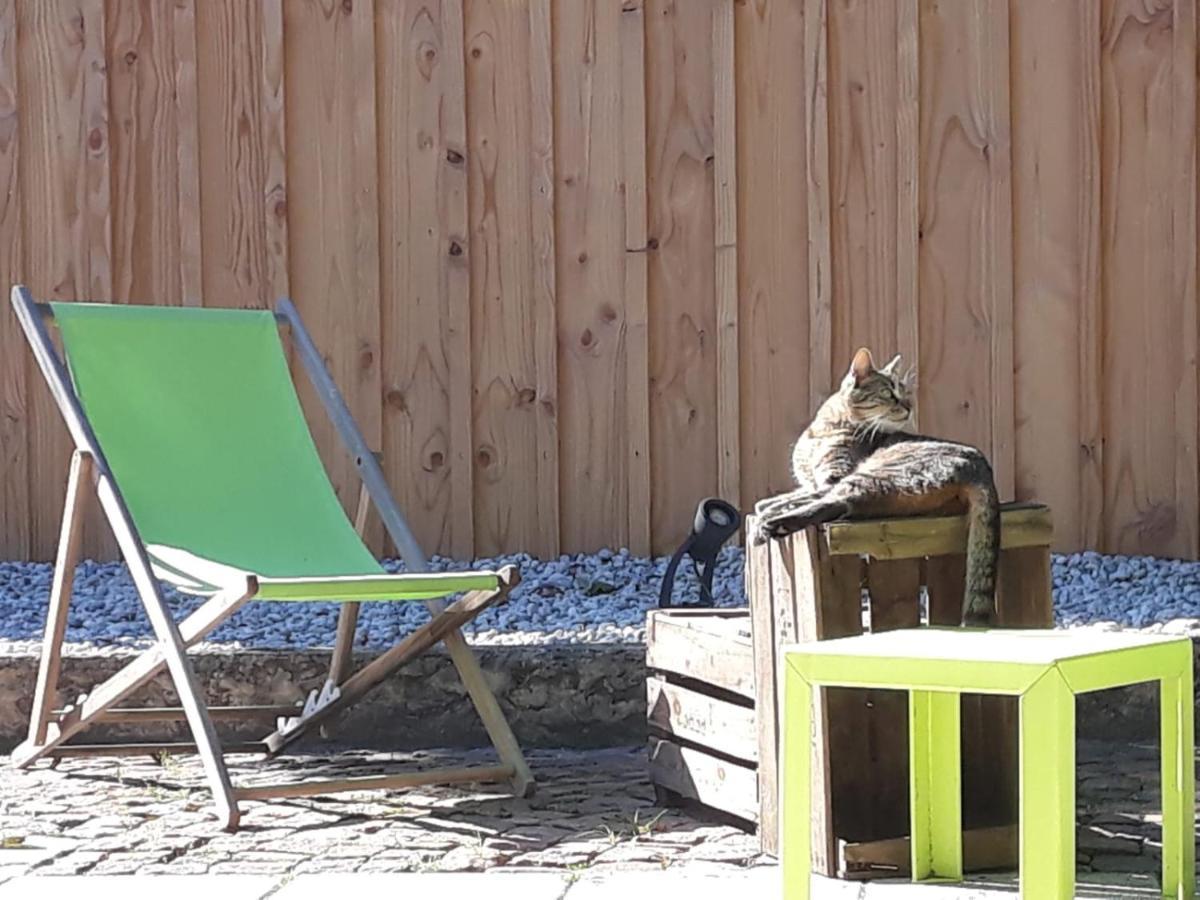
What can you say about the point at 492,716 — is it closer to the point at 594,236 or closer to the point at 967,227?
the point at 594,236

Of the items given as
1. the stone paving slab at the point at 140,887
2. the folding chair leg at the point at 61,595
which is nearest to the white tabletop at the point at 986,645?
the stone paving slab at the point at 140,887

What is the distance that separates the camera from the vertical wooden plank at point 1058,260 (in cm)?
449

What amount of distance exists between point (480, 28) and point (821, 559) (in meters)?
2.34

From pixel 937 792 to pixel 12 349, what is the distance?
2957 mm

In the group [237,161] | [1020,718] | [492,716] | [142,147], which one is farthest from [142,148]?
[1020,718]

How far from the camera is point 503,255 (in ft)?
15.3

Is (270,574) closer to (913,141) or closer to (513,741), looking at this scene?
(513,741)

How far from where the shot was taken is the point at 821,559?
2.79 meters

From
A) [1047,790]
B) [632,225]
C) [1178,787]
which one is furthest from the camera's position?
[632,225]

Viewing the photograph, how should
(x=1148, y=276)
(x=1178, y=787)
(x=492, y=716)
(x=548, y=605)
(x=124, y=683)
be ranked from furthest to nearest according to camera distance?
(x=1148, y=276), (x=548, y=605), (x=492, y=716), (x=124, y=683), (x=1178, y=787)

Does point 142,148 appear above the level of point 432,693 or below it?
above

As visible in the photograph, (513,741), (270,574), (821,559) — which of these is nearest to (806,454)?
(821,559)

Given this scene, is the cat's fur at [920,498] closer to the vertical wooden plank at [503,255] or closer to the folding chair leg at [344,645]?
the folding chair leg at [344,645]

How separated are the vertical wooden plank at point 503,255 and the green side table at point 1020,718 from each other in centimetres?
202
